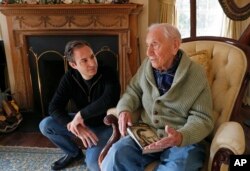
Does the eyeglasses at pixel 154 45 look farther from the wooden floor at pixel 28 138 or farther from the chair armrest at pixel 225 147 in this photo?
the wooden floor at pixel 28 138

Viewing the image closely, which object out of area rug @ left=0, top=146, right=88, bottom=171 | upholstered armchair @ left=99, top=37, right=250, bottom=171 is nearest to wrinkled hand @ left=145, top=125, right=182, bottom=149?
upholstered armchair @ left=99, top=37, right=250, bottom=171

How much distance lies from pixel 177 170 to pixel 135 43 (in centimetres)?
183

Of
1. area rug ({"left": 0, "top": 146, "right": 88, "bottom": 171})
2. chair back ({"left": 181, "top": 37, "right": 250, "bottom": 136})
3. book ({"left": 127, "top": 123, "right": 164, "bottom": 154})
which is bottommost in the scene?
area rug ({"left": 0, "top": 146, "right": 88, "bottom": 171})

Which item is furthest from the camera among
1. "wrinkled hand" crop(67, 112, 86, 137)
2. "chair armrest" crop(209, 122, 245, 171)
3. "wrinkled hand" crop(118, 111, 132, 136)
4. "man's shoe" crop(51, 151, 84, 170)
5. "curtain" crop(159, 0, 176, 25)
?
"curtain" crop(159, 0, 176, 25)

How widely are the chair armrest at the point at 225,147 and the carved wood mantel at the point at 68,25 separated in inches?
68.1

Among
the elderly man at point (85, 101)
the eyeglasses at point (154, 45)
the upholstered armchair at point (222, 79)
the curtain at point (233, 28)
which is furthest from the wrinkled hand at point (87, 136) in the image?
the curtain at point (233, 28)

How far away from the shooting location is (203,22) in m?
3.15

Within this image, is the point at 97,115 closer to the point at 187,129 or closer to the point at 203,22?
the point at 187,129

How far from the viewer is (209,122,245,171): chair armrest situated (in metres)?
1.22

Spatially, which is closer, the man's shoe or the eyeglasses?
the eyeglasses

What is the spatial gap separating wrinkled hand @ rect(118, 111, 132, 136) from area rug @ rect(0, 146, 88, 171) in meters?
0.70

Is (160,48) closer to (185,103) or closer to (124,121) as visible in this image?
(185,103)

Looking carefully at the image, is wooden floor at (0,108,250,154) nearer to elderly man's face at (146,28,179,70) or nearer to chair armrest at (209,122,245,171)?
chair armrest at (209,122,245,171)

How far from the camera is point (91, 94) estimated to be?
73.7 inches
